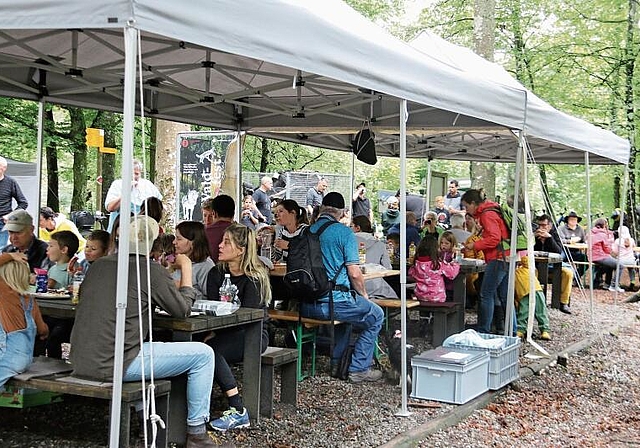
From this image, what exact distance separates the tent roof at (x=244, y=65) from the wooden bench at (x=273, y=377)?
1.89 m

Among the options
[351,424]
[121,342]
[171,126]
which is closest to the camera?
[121,342]

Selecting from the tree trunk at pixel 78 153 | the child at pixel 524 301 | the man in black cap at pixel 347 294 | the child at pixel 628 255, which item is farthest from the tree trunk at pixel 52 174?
the man in black cap at pixel 347 294

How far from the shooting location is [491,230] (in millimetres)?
8312

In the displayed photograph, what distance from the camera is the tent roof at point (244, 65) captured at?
11.8ft

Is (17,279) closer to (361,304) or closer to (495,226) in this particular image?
(361,304)

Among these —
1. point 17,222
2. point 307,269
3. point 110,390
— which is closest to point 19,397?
point 110,390

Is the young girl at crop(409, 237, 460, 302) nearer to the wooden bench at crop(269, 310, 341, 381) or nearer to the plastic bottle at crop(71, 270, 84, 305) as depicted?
the wooden bench at crop(269, 310, 341, 381)

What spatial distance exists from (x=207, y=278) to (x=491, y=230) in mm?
3702

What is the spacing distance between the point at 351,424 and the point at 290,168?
80.7ft


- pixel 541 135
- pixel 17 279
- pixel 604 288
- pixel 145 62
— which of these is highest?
pixel 145 62

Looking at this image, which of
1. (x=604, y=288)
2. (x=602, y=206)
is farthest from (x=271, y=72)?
(x=602, y=206)

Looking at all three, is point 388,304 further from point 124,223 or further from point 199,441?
point 124,223

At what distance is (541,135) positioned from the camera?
775 centimetres

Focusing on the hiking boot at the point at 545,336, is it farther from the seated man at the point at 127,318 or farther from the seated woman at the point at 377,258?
the seated man at the point at 127,318
